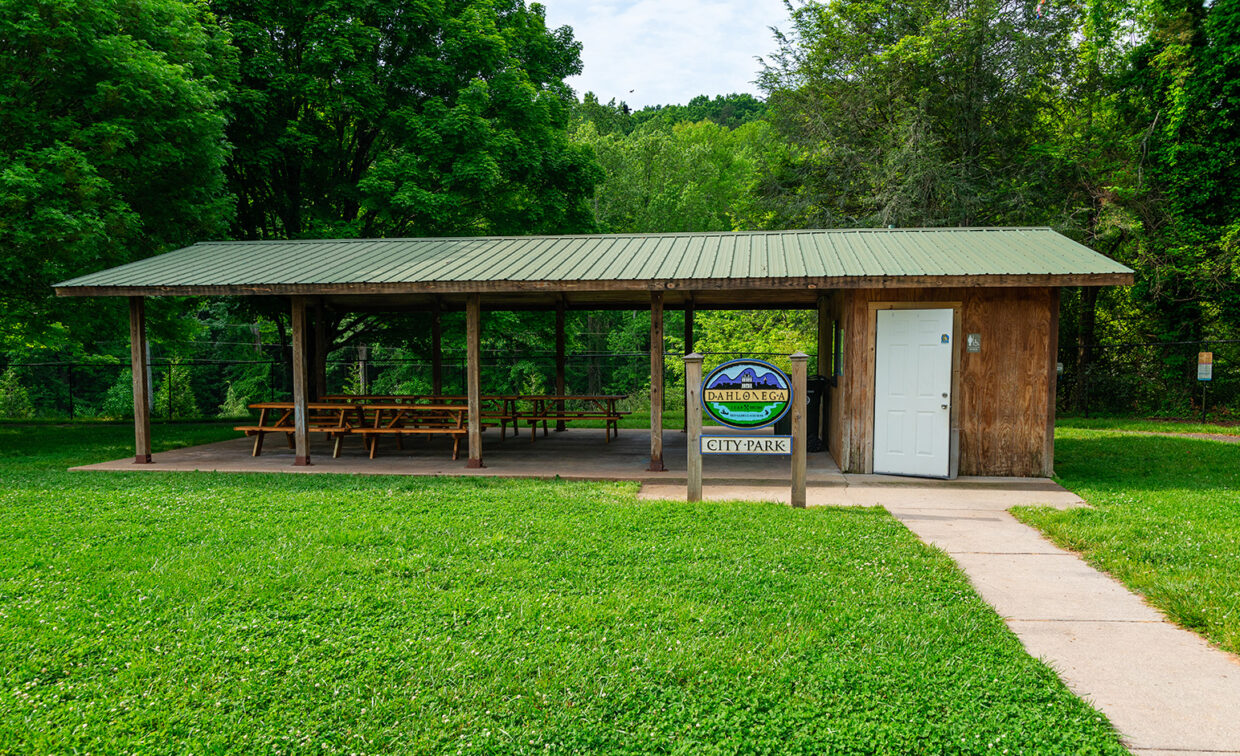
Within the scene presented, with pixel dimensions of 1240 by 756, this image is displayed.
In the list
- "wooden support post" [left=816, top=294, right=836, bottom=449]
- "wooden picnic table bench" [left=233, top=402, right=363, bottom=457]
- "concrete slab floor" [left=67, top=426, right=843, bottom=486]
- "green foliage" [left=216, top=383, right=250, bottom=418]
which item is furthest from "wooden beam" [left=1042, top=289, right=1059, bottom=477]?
"green foliage" [left=216, top=383, right=250, bottom=418]

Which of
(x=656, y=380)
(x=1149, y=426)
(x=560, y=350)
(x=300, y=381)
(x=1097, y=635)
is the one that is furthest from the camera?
(x=1149, y=426)

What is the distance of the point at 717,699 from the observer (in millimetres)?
3256

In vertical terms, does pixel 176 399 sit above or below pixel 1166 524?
above

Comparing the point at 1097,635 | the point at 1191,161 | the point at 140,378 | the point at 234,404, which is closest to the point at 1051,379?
the point at 1097,635

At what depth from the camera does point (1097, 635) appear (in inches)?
161

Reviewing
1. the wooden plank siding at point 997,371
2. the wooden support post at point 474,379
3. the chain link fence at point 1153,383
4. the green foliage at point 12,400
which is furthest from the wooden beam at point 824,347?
the green foliage at point 12,400

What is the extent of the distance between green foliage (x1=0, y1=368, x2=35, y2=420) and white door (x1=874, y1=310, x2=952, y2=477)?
22646 mm

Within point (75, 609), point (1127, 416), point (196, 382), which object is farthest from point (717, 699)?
point (196, 382)

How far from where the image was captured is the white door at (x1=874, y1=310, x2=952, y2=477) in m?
8.63

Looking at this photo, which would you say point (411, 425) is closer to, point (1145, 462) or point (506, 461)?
point (506, 461)

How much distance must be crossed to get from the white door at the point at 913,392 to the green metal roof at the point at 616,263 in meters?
0.77

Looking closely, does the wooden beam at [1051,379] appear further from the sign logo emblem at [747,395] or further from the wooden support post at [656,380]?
the wooden support post at [656,380]

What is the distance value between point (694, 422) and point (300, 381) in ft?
19.3

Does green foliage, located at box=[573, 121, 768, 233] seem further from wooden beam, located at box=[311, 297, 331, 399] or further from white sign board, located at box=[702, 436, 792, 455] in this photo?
white sign board, located at box=[702, 436, 792, 455]
